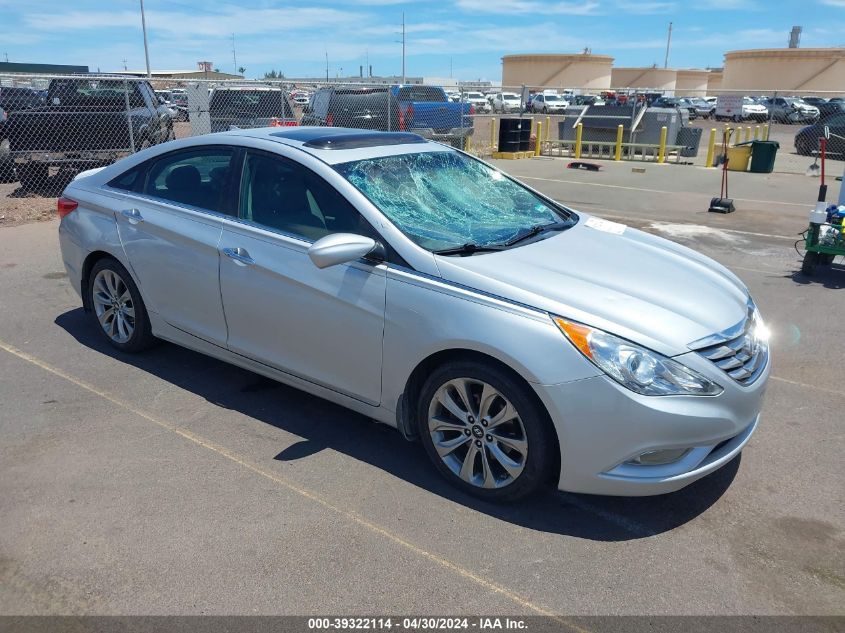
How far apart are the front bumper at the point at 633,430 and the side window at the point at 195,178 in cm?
239

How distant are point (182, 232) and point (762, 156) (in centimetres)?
1641

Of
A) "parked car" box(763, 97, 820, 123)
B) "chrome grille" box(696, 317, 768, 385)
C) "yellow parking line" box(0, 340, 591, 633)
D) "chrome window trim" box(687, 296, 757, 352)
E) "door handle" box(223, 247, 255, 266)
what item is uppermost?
"parked car" box(763, 97, 820, 123)

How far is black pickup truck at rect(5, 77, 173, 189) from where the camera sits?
11.6 metres

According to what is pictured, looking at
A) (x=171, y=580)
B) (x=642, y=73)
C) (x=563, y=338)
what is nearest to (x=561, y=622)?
(x=563, y=338)

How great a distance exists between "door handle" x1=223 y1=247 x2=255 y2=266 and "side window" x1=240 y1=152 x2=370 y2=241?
196 mm

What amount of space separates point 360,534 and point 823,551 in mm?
→ 1999

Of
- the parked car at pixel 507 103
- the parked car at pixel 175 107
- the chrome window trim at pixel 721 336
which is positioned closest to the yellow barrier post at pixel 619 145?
the parked car at pixel 175 107

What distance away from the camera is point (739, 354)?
321 centimetres

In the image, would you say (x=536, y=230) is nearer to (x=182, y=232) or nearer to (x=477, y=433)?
(x=477, y=433)

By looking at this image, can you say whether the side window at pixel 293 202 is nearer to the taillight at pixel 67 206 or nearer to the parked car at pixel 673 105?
the taillight at pixel 67 206

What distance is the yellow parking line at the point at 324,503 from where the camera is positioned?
269 centimetres

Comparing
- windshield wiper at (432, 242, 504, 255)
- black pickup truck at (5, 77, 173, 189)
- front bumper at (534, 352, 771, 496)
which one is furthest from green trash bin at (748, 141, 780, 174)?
front bumper at (534, 352, 771, 496)

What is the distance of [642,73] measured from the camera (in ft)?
262

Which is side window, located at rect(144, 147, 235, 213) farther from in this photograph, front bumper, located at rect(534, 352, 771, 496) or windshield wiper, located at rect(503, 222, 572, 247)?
front bumper, located at rect(534, 352, 771, 496)
